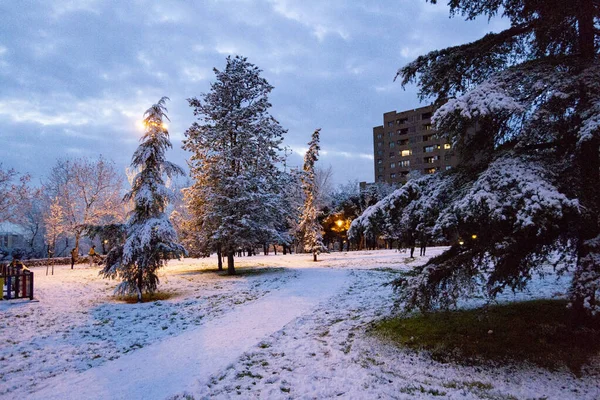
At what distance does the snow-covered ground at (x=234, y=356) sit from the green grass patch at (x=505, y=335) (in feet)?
1.42

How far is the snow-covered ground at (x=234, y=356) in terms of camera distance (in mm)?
5309

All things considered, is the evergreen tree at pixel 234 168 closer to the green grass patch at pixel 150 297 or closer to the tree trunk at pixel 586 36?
the green grass patch at pixel 150 297

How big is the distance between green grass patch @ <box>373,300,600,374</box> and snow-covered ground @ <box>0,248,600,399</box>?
432 mm

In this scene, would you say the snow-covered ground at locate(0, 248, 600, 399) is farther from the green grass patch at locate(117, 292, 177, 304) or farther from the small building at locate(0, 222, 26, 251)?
the small building at locate(0, 222, 26, 251)

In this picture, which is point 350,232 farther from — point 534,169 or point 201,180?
point 201,180

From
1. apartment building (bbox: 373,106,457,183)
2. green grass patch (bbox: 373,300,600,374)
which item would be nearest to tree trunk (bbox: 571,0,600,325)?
green grass patch (bbox: 373,300,600,374)

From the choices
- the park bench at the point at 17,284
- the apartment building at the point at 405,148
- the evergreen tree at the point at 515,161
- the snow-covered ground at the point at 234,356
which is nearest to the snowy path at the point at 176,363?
the snow-covered ground at the point at 234,356

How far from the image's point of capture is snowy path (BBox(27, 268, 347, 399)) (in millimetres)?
5445

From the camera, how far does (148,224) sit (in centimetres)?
1319

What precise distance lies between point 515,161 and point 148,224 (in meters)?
12.0

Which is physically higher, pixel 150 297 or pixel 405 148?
pixel 405 148

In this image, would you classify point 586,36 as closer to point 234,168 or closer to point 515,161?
point 515,161

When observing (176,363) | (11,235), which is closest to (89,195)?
(11,235)

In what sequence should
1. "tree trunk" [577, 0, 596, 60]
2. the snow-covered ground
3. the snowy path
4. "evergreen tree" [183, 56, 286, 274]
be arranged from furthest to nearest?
"evergreen tree" [183, 56, 286, 274], "tree trunk" [577, 0, 596, 60], the snowy path, the snow-covered ground
